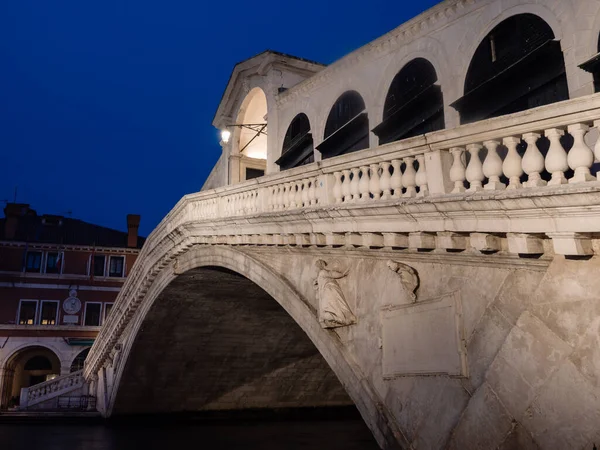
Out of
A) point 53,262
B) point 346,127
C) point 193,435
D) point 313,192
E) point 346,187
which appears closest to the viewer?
point 346,187

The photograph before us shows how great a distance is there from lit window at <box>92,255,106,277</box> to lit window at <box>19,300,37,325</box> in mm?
3361

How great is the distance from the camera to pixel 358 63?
11477mm

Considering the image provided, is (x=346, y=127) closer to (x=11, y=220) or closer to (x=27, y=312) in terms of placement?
(x=27, y=312)

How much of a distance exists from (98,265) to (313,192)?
1005 inches

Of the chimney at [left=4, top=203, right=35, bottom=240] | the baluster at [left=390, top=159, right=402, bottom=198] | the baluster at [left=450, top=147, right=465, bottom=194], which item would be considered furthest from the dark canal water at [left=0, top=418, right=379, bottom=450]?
the chimney at [left=4, top=203, right=35, bottom=240]

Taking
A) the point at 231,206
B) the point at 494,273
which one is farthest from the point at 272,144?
the point at 494,273

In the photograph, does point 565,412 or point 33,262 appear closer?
point 565,412

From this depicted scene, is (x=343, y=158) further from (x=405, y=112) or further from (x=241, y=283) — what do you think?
(x=241, y=283)

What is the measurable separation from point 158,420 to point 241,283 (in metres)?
9.13

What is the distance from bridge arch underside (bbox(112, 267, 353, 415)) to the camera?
55.3 feet

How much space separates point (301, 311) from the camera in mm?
8281

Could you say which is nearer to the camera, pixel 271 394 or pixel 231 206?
pixel 231 206

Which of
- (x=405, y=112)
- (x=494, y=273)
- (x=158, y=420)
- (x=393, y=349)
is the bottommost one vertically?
(x=158, y=420)

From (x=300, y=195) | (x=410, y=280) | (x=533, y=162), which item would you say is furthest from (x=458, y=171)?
(x=300, y=195)
